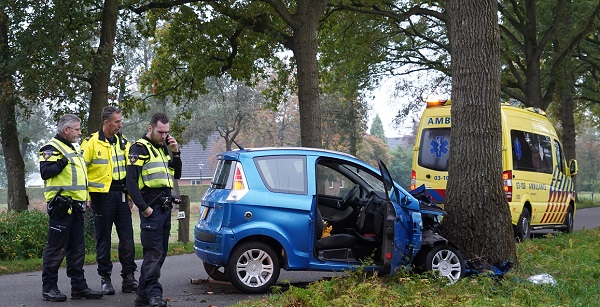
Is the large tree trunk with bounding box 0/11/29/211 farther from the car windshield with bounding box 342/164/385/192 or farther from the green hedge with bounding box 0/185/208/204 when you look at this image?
the green hedge with bounding box 0/185/208/204

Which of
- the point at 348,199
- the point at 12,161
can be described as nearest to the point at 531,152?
the point at 348,199

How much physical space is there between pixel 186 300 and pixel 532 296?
3.61 meters

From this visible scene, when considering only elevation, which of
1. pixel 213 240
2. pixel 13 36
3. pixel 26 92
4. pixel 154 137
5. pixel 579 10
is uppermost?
pixel 579 10

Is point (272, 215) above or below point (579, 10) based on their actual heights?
below

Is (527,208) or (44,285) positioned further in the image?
(527,208)

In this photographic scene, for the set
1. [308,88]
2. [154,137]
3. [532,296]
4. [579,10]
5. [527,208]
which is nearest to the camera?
[532,296]

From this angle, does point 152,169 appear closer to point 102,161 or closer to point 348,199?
point 102,161

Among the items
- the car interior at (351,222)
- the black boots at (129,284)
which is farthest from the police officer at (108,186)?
the car interior at (351,222)

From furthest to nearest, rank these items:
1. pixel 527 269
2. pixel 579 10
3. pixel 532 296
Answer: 1. pixel 579 10
2. pixel 527 269
3. pixel 532 296

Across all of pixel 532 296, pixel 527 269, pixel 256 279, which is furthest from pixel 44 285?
pixel 527 269

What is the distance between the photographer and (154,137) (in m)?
8.28

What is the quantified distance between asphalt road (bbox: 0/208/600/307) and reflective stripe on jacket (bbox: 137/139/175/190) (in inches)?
50.5

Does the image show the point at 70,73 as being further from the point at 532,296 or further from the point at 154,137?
the point at 532,296

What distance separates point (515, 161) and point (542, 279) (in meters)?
6.15
